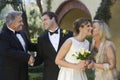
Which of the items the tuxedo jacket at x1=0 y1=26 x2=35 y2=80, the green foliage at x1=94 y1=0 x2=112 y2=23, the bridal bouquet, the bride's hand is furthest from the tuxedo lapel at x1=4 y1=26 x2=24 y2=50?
the green foliage at x1=94 y1=0 x2=112 y2=23

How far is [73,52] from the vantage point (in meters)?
5.59

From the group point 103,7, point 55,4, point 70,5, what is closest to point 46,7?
point 55,4

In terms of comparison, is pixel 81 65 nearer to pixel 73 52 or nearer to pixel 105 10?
A: pixel 73 52

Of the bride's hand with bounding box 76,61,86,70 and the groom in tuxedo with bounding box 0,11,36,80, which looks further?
the groom in tuxedo with bounding box 0,11,36,80

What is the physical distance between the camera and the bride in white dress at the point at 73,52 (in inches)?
216

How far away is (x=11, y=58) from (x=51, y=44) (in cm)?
63

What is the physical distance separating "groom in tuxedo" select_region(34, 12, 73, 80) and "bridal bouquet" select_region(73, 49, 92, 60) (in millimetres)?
649

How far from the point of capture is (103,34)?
5.62 meters

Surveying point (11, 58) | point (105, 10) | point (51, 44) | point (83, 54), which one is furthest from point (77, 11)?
point (83, 54)

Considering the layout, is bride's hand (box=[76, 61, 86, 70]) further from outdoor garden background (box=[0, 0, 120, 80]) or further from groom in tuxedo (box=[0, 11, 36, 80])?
outdoor garden background (box=[0, 0, 120, 80])

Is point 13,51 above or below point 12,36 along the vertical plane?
below

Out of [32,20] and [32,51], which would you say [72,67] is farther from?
[32,20]

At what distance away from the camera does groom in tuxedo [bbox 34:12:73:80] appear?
6.07 metres

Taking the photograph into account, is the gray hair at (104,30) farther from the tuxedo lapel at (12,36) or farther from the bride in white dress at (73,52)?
the tuxedo lapel at (12,36)
